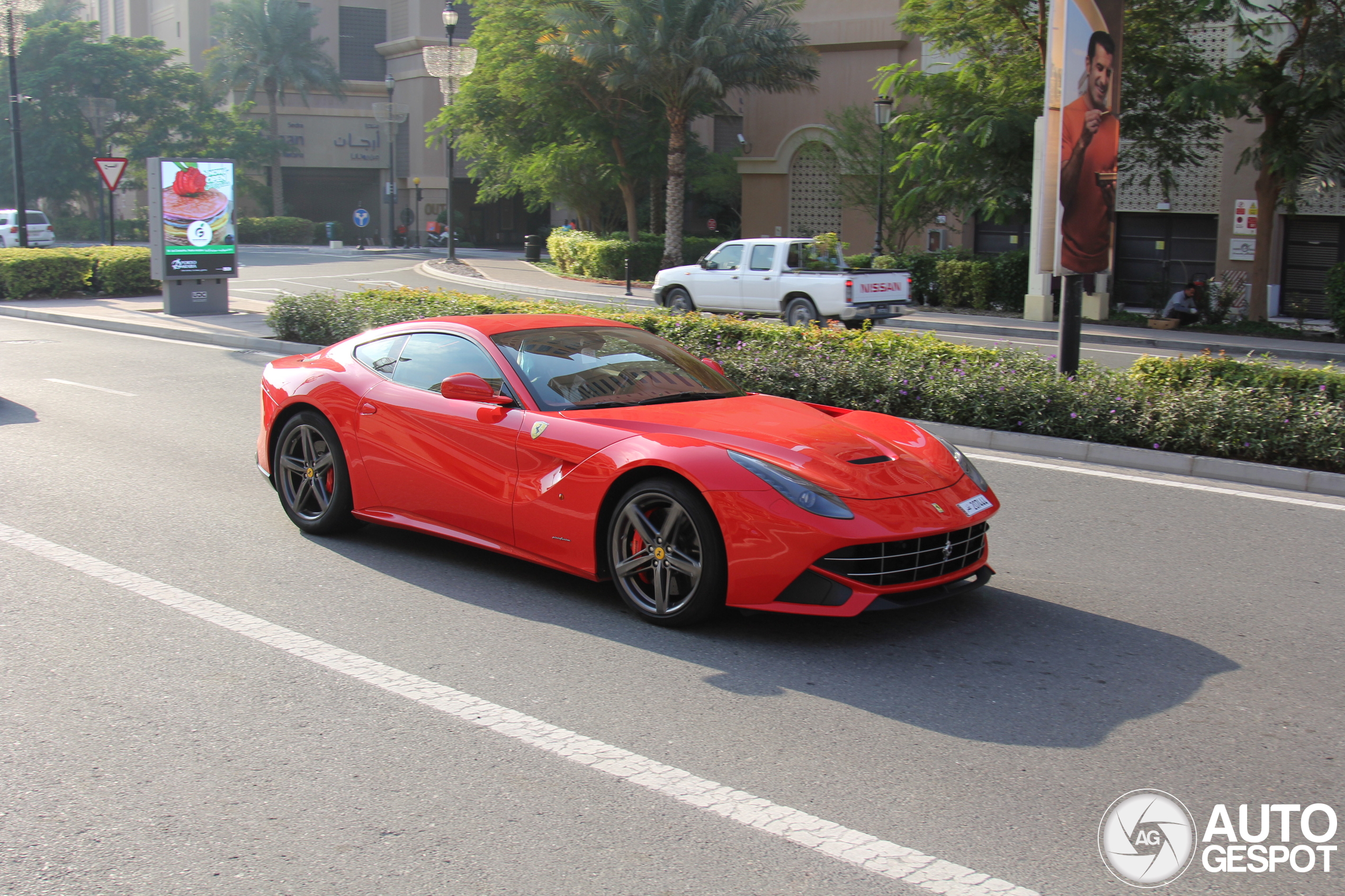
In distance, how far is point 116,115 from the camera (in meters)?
59.5

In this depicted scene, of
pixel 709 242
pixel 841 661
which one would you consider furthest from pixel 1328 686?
pixel 709 242

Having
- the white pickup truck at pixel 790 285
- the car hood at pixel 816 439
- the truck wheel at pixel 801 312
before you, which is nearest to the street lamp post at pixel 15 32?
the white pickup truck at pixel 790 285

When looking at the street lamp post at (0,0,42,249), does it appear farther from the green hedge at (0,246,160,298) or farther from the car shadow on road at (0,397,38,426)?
the car shadow on road at (0,397,38,426)

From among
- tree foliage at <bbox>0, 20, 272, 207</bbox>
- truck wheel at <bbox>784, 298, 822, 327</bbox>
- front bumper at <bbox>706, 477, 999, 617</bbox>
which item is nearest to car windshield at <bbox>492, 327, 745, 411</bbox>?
front bumper at <bbox>706, 477, 999, 617</bbox>

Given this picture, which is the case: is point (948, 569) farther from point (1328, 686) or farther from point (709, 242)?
point (709, 242)

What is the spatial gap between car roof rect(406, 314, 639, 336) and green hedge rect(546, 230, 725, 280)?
28281mm

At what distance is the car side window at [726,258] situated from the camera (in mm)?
21891

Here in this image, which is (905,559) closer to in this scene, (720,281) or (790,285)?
(790,285)

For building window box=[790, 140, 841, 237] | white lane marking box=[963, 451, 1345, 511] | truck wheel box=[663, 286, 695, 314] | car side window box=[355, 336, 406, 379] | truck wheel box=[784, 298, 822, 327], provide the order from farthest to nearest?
building window box=[790, 140, 841, 237], truck wheel box=[663, 286, 695, 314], truck wheel box=[784, 298, 822, 327], white lane marking box=[963, 451, 1345, 511], car side window box=[355, 336, 406, 379]

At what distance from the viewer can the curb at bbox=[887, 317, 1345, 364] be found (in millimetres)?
19234

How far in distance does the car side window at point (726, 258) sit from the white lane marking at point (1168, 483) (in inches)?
486

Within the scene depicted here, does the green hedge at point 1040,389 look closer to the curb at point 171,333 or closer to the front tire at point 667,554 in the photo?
the curb at point 171,333

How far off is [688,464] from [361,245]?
2062 inches

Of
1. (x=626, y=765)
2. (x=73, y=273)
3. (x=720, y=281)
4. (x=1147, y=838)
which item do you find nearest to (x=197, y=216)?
(x=73, y=273)
